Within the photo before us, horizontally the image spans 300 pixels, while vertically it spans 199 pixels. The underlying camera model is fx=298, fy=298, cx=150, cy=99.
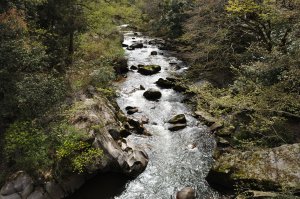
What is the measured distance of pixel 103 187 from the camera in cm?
1397

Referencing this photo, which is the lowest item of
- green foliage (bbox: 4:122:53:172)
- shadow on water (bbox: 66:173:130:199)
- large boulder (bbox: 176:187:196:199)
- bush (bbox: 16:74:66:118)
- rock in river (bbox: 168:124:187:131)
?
→ rock in river (bbox: 168:124:187:131)

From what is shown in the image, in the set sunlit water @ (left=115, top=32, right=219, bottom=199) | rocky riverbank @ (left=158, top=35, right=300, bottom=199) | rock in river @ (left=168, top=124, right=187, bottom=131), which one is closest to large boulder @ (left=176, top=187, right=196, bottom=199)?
sunlit water @ (left=115, top=32, right=219, bottom=199)

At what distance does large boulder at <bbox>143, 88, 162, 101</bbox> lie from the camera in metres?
23.2

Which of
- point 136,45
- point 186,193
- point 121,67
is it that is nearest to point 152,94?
point 121,67

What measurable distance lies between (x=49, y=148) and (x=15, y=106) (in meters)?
2.30

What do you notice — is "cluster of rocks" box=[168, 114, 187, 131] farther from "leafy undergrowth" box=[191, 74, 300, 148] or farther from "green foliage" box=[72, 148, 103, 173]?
"green foliage" box=[72, 148, 103, 173]

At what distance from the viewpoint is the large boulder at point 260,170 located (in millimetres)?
11781

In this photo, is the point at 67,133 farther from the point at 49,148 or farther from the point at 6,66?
the point at 6,66

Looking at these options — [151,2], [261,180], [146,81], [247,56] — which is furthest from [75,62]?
[151,2]

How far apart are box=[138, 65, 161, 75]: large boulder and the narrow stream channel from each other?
2105 millimetres

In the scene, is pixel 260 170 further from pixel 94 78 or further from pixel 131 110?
pixel 94 78

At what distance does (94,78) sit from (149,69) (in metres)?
9.50

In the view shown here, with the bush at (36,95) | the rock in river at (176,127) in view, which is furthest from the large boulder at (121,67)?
the bush at (36,95)

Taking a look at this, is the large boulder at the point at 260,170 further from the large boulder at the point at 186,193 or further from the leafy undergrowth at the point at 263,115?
the large boulder at the point at 186,193
